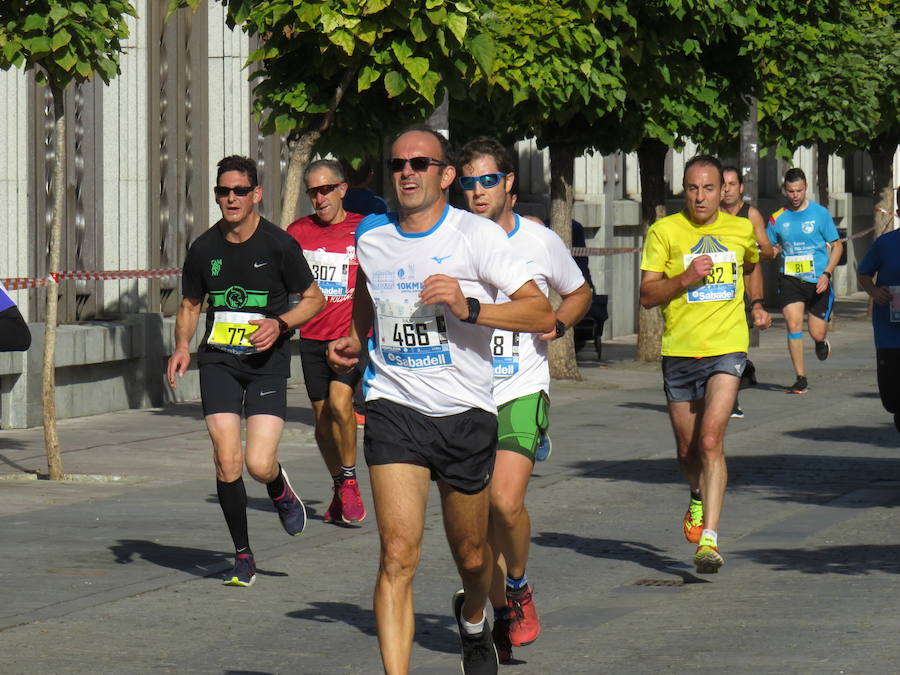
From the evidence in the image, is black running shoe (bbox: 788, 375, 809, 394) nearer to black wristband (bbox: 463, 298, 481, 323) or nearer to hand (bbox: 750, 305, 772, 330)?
hand (bbox: 750, 305, 772, 330)

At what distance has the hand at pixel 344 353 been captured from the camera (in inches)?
259

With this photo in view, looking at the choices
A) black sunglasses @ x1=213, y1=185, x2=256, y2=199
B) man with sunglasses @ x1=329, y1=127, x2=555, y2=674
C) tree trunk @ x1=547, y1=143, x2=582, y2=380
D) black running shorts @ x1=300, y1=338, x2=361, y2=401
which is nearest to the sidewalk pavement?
black running shorts @ x1=300, y1=338, x2=361, y2=401

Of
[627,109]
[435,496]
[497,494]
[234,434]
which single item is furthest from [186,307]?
[627,109]

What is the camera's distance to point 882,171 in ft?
107

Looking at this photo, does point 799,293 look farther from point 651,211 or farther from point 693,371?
point 693,371

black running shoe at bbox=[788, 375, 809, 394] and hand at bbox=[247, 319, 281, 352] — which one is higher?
hand at bbox=[247, 319, 281, 352]

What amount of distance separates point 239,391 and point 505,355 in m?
1.78

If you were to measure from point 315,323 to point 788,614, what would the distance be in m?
3.90

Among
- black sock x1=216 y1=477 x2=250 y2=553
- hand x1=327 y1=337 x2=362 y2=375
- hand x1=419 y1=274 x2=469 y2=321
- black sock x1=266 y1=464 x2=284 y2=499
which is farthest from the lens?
black sock x1=266 y1=464 x2=284 y2=499

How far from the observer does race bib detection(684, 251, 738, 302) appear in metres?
9.11

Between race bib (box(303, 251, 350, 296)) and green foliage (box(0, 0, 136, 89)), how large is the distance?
193cm

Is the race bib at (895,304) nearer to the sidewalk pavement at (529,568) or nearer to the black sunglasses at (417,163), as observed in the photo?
the sidewalk pavement at (529,568)

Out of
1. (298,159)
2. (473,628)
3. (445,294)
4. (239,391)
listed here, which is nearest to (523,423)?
(473,628)

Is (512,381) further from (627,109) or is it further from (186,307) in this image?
(627,109)
